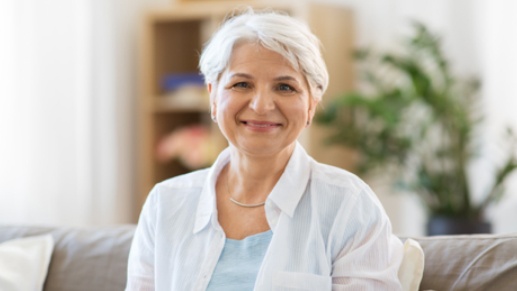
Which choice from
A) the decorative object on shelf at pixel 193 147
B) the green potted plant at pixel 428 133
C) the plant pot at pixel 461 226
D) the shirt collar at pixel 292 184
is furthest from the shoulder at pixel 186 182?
the decorative object on shelf at pixel 193 147

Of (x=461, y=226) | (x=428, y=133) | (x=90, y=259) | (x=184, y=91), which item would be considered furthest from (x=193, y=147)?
(x=90, y=259)

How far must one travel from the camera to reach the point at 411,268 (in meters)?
1.79

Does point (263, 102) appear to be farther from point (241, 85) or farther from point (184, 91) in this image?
point (184, 91)

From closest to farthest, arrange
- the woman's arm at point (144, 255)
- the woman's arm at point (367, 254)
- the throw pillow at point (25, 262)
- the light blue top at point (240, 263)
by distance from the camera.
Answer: the woman's arm at point (367, 254) → the light blue top at point (240, 263) → the woman's arm at point (144, 255) → the throw pillow at point (25, 262)

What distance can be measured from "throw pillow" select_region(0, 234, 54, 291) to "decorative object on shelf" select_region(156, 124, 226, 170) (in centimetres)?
198

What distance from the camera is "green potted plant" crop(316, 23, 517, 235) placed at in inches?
141

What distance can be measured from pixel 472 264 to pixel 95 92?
261cm

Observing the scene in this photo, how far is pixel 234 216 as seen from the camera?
189cm

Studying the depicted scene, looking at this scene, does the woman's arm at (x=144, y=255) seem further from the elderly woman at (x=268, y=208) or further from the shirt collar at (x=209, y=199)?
the shirt collar at (x=209, y=199)

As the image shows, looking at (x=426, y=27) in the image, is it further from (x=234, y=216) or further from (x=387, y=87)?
(x=234, y=216)

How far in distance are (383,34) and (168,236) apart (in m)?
2.54

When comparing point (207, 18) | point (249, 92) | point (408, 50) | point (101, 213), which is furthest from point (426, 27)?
point (249, 92)

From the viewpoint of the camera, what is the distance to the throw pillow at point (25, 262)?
82.6 inches

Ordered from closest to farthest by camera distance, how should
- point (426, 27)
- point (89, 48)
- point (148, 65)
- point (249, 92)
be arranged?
point (249, 92) → point (426, 27) → point (89, 48) → point (148, 65)
